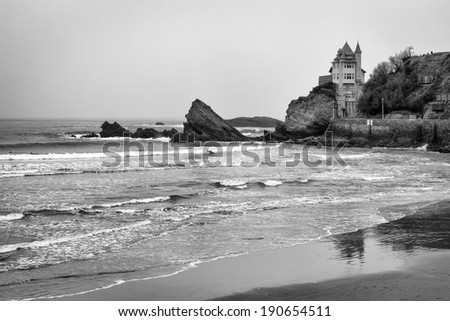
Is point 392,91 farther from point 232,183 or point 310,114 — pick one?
point 232,183

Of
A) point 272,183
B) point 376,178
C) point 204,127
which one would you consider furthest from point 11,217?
point 204,127

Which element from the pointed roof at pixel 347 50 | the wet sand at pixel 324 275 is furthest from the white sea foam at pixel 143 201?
the pointed roof at pixel 347 50

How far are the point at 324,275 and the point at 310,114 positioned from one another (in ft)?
168

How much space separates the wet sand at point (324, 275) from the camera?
8.71 m

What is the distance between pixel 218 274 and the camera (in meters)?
10.0

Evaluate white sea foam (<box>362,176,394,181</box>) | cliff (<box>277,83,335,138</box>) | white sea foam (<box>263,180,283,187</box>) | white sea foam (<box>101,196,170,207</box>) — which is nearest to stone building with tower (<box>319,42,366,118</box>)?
cliff (<box>277,83,335,138</box>)

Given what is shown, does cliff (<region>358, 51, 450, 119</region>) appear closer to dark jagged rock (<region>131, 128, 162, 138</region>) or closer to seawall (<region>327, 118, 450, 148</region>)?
seawall (<region>327, 118, 450, 148</region>)

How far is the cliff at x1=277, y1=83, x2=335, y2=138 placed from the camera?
→ 196 ft

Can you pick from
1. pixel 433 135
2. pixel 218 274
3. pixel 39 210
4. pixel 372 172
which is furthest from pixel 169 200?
pixel 433 135

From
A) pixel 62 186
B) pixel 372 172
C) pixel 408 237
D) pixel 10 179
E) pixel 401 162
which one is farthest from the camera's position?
pixel 401 162

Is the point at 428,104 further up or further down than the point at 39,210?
further up

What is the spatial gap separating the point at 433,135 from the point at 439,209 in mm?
34016

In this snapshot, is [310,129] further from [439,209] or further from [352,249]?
[352,249]

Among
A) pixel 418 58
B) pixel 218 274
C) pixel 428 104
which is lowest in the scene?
pixel 218 274
